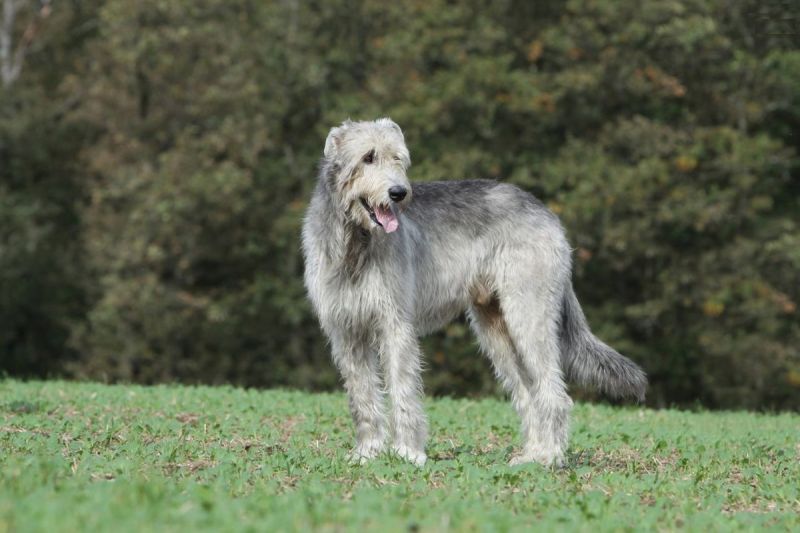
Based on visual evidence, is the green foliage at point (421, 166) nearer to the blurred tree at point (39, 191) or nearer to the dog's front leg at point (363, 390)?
the blurred tree at point (39, 191)

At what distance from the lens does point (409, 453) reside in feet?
29.8

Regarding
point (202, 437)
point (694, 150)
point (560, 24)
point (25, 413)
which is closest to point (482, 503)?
point (202, 437)

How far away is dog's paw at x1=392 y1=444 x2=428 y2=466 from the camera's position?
29.4 feet

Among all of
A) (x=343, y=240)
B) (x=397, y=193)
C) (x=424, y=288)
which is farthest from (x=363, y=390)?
(x=397, y=193)

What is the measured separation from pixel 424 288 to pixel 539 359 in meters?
1.13

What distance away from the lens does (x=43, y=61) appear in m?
32.8

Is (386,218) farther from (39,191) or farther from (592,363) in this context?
(39,191)

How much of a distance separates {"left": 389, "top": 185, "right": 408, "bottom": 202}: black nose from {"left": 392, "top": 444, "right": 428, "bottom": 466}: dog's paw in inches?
76.6

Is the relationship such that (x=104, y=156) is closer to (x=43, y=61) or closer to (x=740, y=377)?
(x=43, y=61)

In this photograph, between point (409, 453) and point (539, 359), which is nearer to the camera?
point (409, 453)

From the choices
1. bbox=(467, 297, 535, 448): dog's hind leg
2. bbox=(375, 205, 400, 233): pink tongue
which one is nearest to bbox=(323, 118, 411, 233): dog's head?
bbox=(375, 205, 400, 233): pink tongue

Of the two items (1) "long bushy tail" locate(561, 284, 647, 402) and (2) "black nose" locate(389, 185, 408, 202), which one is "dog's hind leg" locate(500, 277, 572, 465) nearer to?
(1) "long bushy tail" locate(561, 284, 647, 402)

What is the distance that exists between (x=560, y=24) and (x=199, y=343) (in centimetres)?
1183

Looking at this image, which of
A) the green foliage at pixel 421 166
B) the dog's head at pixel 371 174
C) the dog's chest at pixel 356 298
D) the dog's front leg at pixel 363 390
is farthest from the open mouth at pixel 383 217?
the green foliage at pixel 421 166
